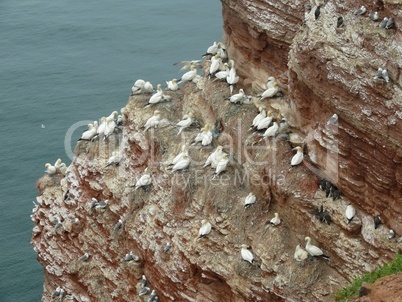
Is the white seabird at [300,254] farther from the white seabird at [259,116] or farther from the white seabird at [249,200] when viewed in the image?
the white seabird at [259,116]

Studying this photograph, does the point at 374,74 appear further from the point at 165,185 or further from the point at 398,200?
the point at 165,185

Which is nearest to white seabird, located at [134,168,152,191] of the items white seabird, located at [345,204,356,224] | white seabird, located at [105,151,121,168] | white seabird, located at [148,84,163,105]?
white seabird, located at [105,151,121,168]

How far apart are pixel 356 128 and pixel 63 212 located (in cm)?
1449

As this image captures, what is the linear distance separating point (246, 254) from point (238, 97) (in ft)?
17.5

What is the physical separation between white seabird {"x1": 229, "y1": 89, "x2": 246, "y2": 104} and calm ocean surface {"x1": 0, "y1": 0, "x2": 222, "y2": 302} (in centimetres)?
1453

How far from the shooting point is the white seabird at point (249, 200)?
26172 mm

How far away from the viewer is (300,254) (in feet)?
80.6

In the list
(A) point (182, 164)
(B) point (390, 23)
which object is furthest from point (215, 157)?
(B) point (390, 23)

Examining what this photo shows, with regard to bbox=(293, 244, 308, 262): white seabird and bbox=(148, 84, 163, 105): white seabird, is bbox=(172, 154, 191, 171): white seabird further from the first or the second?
bbox=(293, 244, 308, 262): white seabird

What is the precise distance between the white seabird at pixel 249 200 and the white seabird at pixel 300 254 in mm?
2113

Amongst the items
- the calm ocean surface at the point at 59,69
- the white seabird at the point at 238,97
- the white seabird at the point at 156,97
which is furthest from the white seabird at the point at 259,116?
the calm ocean surface at the point at 59,69

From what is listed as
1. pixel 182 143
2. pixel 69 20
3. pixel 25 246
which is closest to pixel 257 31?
pixel 182 143

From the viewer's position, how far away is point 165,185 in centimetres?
2877

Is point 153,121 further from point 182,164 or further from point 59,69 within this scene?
point 59,69
